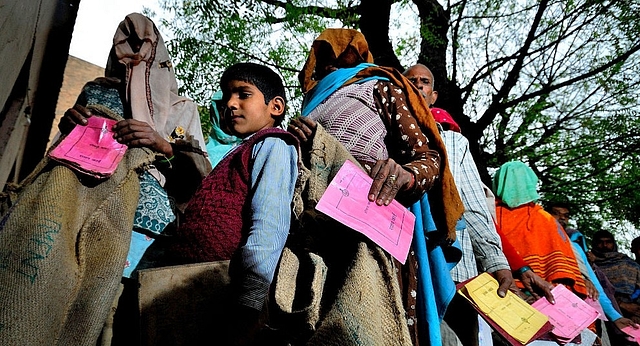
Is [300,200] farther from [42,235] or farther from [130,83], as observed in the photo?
[130,83]

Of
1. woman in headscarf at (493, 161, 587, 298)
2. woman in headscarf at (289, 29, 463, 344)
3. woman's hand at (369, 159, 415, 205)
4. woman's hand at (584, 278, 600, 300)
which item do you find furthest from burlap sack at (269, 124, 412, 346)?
A: woman's hand at (584, 278, 600, 300)

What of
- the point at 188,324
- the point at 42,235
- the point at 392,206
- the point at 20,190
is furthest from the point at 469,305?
the point at 20,190

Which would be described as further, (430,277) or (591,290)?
(591,290)

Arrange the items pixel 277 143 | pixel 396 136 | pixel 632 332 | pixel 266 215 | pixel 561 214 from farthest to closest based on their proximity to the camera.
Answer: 1. pixel 561 214
2. pixel 632 332
3. pixel 396 136
4. pixel 277 143
5. pixel 266 215

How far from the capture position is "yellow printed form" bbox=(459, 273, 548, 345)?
213cm

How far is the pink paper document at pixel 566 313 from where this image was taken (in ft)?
8.27

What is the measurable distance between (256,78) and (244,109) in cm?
16

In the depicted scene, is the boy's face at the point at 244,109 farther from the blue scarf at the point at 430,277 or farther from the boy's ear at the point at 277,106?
the blue scarf at the point at 430,277

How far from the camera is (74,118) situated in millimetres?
2037

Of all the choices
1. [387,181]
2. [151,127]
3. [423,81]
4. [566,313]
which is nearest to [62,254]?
[151,127]

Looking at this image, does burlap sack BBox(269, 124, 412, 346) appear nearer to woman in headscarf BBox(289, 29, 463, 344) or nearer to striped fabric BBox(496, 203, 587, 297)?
woman in headscarf BBox(289, 29, 463, 344)

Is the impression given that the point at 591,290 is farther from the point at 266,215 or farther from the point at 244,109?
the point at 266,215

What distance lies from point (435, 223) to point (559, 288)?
1188mm

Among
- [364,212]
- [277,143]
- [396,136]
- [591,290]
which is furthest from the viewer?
[591,290]
